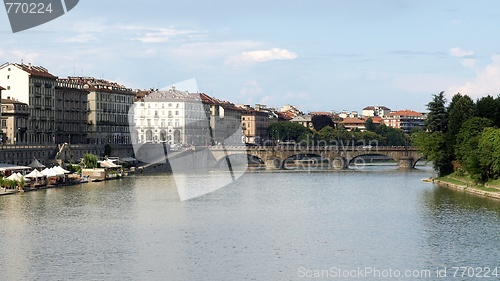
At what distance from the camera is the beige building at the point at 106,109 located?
120500 mm

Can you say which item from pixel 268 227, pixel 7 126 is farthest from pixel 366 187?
pixel 7 126

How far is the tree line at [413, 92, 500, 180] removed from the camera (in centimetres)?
6975

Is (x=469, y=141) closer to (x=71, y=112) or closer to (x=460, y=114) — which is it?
(x=460, y=114)

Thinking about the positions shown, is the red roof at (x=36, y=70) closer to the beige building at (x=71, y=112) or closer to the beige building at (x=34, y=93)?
the beige building at (x=34, y=93)

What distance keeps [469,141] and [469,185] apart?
212 inches

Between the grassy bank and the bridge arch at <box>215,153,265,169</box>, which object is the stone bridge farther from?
the grassy bank

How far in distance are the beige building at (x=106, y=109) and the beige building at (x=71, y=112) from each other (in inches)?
71.8

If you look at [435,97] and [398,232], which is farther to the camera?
[435,97]

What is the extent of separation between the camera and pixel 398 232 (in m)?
47.4

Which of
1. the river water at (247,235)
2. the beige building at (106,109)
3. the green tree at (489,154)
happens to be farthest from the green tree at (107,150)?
the green tree at (489,154)

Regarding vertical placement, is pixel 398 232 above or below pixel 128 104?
→ below

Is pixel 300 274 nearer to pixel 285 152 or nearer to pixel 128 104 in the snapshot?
pixel 285 152

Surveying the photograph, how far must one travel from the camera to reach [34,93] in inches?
3994

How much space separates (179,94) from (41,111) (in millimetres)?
40581
